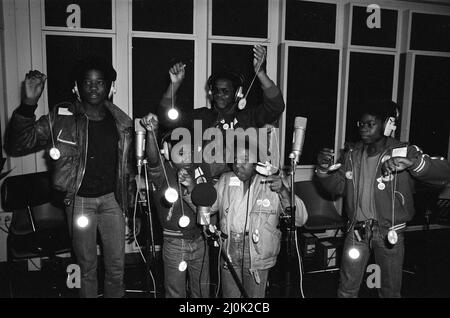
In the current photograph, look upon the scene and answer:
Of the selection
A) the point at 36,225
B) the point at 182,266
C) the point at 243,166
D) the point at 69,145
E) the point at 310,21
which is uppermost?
the point at 310,21

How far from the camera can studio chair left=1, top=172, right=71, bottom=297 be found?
3432 mm

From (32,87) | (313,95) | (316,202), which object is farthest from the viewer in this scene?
(313,95)

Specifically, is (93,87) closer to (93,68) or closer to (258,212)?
(93,68)

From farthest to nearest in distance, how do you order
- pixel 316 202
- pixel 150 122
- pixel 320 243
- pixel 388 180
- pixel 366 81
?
pixel 366 81 < pixel 316 202 < pixel 320 243 < pixel 388 180 < pixel 150 122

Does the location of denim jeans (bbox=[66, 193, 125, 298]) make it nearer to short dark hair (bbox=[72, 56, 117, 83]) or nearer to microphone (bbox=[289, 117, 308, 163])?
short dark hair (bbox=[72, 56, 117, 83])

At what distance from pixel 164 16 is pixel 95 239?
2.79 metres

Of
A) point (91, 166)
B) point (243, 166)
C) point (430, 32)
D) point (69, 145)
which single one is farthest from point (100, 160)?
point (430, 32)

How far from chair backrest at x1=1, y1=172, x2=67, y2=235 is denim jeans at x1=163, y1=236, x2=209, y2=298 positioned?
1733mm

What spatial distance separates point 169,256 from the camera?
9.02 ft

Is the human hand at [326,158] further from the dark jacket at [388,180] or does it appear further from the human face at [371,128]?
the human face at [371,128]

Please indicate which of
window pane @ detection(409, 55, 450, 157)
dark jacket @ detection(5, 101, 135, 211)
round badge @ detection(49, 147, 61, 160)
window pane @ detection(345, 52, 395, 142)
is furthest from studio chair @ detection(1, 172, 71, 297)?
window pane @ detection(409, 55, 450, 157)

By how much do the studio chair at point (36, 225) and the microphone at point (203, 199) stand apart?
1866mm

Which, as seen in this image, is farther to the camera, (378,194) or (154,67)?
(154,67)

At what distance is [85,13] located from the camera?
419 cm
